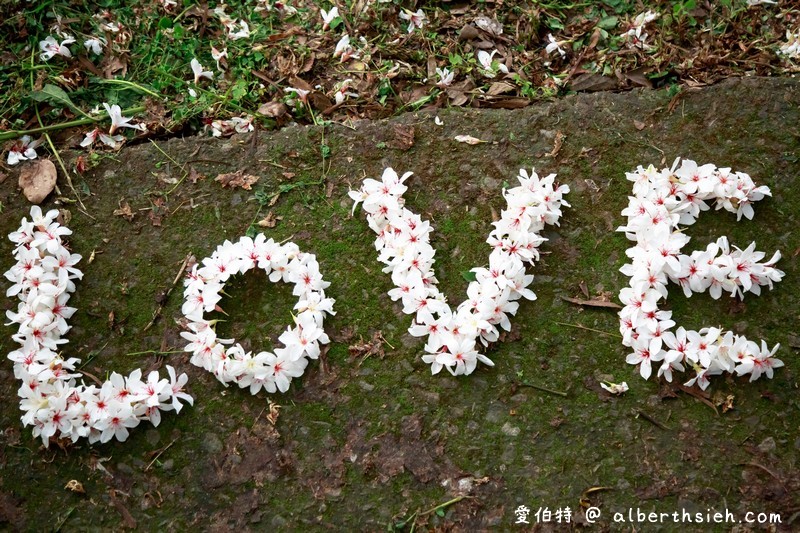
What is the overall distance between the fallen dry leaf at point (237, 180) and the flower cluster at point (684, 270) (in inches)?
59.9

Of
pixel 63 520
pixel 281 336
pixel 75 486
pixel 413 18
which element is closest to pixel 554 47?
pixel 413 18

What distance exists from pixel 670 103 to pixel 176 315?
7.34ft

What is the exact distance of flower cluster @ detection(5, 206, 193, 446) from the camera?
7.39 ft

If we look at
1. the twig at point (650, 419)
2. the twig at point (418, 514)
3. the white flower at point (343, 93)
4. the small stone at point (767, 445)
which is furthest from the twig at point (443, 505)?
the white flower at point (343, 93)

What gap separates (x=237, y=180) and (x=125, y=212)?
19.0 inches

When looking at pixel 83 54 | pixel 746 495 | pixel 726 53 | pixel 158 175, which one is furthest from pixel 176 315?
pixel 726 53

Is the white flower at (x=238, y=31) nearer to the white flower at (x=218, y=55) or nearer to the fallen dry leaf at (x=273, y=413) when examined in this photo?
the white flower at (x=218, y=55)

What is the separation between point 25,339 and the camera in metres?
2.43

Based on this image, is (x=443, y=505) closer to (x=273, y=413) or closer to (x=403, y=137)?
(x=273, y=413)

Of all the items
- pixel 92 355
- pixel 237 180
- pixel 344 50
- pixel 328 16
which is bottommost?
pixel 92 355

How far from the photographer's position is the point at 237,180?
2713 mm

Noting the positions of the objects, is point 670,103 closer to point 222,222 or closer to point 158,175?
point 222,222

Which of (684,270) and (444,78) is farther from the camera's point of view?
(444,78)

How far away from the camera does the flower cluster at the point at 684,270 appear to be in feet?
7.40
